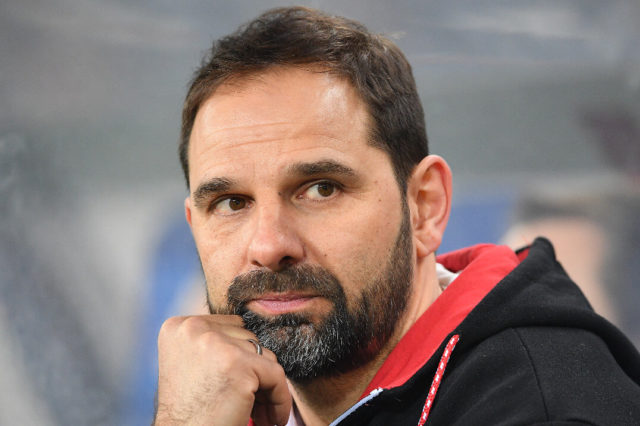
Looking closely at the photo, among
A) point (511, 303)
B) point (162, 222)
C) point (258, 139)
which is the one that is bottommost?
point (162, 222)

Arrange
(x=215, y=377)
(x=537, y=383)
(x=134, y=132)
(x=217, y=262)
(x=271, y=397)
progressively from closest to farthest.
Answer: (x=537, y=383) < (x=215, y=377) < (x=271, y=397) < (x=217, y=262) < (x=134, y=132)

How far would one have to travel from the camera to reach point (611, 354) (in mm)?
1567

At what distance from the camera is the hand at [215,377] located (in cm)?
142

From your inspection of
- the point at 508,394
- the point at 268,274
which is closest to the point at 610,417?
the point at 508,394

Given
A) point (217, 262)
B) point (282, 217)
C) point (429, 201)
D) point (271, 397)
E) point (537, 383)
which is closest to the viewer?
point (537, 383)

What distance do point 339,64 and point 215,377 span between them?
92cm

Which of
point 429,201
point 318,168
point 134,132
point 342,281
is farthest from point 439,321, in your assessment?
point 134,132

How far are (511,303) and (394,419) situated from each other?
15.4 inches

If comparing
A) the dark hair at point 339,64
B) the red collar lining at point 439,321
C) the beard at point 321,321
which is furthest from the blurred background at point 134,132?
the beard at point 321,321

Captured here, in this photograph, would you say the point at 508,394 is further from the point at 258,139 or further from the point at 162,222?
the point at 162,222

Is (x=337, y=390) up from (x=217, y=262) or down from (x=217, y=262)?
down

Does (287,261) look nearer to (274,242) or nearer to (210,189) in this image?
(274,242)

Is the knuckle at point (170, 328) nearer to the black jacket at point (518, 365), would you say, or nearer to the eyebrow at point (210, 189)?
the eyebrow at point (210, 189)

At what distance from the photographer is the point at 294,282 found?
160cm
